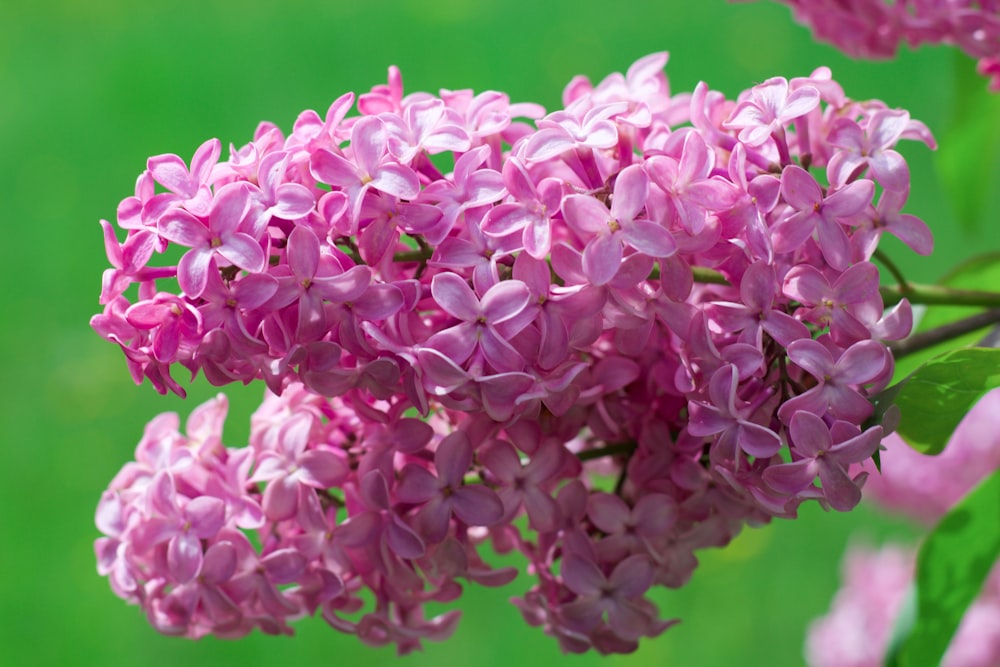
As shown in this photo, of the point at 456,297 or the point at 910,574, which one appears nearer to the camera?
the point at 456,297

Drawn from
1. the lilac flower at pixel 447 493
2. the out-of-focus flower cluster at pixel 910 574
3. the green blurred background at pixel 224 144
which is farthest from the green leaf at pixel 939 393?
the green blurred background at pixel 224 144

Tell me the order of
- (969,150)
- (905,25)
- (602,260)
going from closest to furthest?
(602,260) < (905,25) < (969,150)

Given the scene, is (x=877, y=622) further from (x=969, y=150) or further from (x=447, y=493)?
(x=447, y=493)

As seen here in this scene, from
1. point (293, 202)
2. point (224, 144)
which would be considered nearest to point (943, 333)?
point (293, 202)

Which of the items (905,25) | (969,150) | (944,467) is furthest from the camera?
(944,467)

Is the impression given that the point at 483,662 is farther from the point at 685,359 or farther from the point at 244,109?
the point at 685,359

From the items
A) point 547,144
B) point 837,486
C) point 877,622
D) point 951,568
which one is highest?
point 547,144

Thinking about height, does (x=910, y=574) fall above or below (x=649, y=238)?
below

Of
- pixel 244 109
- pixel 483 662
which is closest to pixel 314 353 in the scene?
pixel 483 662
